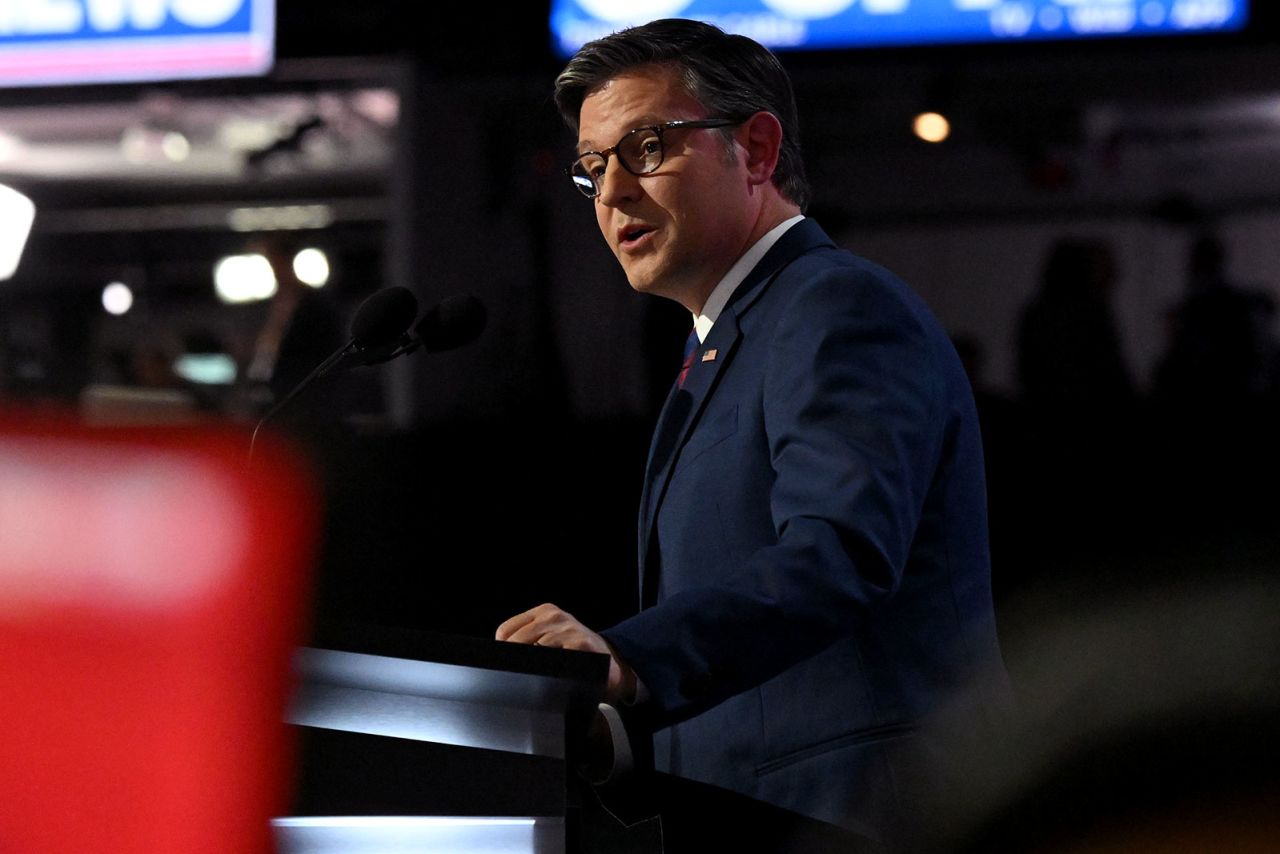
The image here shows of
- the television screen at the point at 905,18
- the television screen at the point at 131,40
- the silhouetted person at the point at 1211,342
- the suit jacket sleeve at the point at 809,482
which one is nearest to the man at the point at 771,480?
the suit jacket sleeve at the point at 809,482

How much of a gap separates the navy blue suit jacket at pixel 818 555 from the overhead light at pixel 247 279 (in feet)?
34.2

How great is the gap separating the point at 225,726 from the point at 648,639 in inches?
14.0

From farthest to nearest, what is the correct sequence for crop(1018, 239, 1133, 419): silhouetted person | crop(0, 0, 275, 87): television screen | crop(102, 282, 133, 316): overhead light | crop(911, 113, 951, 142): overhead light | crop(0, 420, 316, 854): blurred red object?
crop(102, 282, 133, 316): overhead light, crop(911, 113, 951, 142): overhead light, crop(1018, 239, 1133, 419): silhouetted person, crop(0, 0, 275, 87): television screen, crop(0, 420, 316, 854): blurred red object

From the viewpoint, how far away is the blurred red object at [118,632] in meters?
0.86

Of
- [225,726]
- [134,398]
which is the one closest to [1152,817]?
[225,726]

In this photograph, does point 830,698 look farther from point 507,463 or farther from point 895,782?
point 507,463

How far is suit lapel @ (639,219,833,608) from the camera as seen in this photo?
5.05ft

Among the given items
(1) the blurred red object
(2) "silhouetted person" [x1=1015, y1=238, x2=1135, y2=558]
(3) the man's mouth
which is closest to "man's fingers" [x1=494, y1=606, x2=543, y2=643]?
(1) the blurred red object

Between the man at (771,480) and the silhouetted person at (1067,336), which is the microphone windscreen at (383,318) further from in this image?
the silhouetted person at (1067,336)

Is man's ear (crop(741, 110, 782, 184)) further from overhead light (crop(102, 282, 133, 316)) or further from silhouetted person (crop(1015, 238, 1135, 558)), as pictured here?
overhead light (crop(102, 282, 133, 316))

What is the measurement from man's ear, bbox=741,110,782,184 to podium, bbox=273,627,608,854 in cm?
68

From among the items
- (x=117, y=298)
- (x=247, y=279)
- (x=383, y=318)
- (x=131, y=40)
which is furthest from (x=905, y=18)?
(x=117, y=298)

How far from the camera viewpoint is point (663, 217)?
5.41ft

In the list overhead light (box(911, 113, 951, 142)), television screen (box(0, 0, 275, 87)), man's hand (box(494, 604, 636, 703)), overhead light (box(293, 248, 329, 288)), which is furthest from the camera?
overhead light (box(293, 248, 329, 288))
